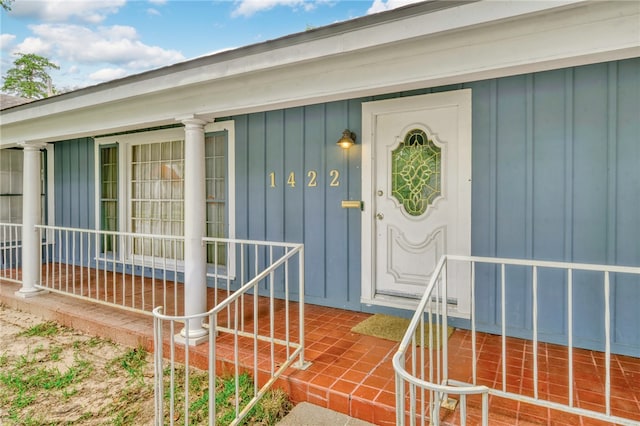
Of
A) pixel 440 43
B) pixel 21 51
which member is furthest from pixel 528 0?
pixel 21 51

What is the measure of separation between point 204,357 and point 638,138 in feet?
12.0

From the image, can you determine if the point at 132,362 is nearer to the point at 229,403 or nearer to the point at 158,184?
the point at 229,403

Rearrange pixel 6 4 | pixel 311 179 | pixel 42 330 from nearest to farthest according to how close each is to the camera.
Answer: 1. pixel 42 330
2. pixel 311 179
3. pixel 6 4

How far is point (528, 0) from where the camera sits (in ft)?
5.98

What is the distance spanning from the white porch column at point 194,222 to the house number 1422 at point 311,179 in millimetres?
1249

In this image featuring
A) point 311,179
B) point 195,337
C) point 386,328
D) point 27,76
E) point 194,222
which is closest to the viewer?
point 195,337

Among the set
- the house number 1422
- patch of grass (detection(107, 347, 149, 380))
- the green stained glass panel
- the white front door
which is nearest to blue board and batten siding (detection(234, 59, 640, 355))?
the white front door

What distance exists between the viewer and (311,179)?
4.19 meters

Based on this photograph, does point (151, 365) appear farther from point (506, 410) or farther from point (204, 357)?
point (506, 410)

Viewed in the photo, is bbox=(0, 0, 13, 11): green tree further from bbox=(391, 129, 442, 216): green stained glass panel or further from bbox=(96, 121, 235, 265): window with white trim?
bbox=(391, 129, 442, 216): green stained glass panel

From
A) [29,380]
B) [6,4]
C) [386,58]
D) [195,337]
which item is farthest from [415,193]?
[6,4]

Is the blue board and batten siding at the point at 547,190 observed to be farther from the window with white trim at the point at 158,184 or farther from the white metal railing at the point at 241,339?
the window with white trim at the point at 158,184

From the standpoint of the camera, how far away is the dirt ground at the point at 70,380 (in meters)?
2.56

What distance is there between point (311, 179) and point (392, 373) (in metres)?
2.26
